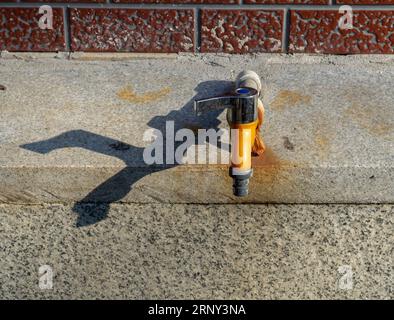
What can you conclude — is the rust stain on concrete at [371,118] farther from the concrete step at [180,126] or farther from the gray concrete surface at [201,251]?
the gray concrete surface at [201,251]

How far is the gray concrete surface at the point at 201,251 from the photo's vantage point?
1450mm

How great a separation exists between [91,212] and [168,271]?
0.85 ft

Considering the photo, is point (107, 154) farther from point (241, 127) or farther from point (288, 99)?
point (288, 99)

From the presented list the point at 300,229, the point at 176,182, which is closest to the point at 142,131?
the point at 176,182

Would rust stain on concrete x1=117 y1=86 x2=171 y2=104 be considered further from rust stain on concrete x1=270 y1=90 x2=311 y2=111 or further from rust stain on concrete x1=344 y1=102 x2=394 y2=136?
rust stain on concrete x1=344 y1=102 x2=394 y2=136

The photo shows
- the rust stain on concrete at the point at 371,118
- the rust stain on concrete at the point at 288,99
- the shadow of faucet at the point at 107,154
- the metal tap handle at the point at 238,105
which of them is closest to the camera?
the metal tap handle at the point at 238,105

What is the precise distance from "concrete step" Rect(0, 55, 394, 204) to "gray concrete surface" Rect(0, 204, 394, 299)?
46 mm

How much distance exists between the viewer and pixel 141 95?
1.74m

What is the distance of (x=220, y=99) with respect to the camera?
47.7 inches

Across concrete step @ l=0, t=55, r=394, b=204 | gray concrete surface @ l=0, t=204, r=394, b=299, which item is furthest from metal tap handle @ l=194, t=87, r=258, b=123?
gray concrete surface @ l=0, t=204, r=394, b=299

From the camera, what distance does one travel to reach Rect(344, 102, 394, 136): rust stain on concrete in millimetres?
1549

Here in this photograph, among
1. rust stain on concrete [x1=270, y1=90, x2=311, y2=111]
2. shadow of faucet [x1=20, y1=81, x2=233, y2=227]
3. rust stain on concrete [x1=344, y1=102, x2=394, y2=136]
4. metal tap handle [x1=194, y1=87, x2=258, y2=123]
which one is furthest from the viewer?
rust stain on concrete [x1=270, y1=90, x2=311, y2=111]

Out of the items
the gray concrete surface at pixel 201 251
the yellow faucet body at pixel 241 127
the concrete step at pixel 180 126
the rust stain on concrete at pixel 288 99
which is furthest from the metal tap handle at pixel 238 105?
the rust stain on concrete at pixel 288 99

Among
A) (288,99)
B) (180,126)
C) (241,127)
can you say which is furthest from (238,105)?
(288,99)
